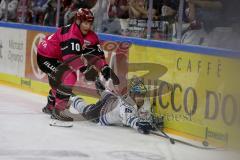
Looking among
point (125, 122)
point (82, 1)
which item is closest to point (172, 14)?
point (125, 122)

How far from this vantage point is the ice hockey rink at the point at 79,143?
4.95m

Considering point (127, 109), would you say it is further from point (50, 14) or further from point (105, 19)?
point (50, 14)

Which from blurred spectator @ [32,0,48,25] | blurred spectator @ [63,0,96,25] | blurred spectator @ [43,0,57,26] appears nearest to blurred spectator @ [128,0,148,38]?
blurred spectator @ [63,0,96,25]

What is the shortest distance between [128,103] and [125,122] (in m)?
0.22

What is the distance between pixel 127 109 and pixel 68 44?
0.99m

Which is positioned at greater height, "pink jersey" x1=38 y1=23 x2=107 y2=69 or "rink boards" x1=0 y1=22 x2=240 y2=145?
"pink jersey" x1=38 y1=23 x2=107 y2=69

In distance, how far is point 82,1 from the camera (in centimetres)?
844

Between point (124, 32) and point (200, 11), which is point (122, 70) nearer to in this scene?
point (124, 32)

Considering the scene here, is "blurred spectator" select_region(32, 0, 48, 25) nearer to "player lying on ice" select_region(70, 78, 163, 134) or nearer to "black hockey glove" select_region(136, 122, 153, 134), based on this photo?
"player lying on ice" select_region(70, 78, 163, 134)

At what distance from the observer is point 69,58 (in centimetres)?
647

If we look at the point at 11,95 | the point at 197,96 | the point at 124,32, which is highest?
the point at 124,32

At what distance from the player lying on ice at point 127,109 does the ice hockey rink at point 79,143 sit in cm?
11

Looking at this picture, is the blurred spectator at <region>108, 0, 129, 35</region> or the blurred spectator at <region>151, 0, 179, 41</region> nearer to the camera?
the blurred spectator at <region>151, 0, 179, 41</region>

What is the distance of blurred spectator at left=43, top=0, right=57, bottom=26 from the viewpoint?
30.5 feet
